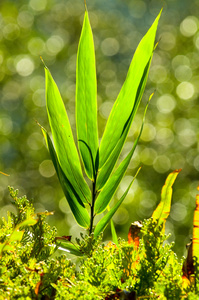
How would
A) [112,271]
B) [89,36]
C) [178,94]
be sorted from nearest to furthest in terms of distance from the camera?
[112,271]
[89,36]
[178,94]

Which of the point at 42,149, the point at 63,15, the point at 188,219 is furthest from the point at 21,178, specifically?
the point at 63,15

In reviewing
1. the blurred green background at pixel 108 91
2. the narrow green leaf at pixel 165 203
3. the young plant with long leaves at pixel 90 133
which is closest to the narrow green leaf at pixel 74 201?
the young plant with long leaves at pixel 90 133

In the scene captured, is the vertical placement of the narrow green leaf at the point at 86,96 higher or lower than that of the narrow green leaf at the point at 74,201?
higher

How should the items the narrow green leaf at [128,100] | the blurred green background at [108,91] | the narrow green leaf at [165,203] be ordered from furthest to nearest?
the blurred green background at [108,91]
the narrow green leaf at [128,100]
the narrow green leaf at [165,203]

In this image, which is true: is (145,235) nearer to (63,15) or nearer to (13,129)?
(13,129)

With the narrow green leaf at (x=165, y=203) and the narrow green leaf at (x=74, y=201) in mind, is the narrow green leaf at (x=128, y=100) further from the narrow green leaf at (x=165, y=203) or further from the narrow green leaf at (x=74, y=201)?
the narrow green leaf at (x=165, y=203)

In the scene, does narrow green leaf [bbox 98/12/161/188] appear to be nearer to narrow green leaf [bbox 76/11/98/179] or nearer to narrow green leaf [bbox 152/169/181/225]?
narrow green leaf [bbox 76/11/98/179]

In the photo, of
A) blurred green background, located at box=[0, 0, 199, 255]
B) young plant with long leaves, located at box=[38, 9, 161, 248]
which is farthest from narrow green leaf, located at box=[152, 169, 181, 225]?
blurred green background, located at box=[0, 0, 199, 255]
